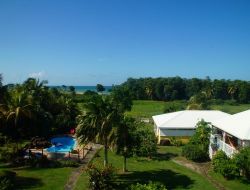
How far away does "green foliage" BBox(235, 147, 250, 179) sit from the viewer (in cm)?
2597

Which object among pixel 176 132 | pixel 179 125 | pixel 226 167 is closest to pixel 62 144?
pixel 176 132

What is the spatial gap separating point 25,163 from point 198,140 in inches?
693

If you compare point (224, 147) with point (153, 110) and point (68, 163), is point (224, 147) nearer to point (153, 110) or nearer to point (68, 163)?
point (68, 163)

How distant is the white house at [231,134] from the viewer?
28261 mm

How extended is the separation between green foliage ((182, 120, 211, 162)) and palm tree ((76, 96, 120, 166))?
11372mm

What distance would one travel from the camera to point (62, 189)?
959 inches

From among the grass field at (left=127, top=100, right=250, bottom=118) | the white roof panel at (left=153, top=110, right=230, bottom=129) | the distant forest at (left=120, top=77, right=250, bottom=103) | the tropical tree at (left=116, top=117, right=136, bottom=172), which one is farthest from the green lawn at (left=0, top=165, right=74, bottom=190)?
the distant forest at (left=120, top=77, right=250, bottom=103)

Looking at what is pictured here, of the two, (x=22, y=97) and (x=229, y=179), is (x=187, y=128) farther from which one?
(x=22, y=97)

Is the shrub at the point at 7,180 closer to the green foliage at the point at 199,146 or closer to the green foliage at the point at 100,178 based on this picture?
the green foliage at the point at 100,178

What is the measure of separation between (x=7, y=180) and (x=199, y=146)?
19801mm

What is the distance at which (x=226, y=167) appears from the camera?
89.7 ft

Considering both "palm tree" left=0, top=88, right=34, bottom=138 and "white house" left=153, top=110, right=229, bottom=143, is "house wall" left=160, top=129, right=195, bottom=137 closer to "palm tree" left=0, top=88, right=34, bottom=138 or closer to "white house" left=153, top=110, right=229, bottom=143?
"white house" left=153, top=110, right=229, bottom=143

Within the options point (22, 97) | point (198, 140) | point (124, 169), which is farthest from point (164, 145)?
point (22, 97)

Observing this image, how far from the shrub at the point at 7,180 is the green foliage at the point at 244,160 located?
660 inches
